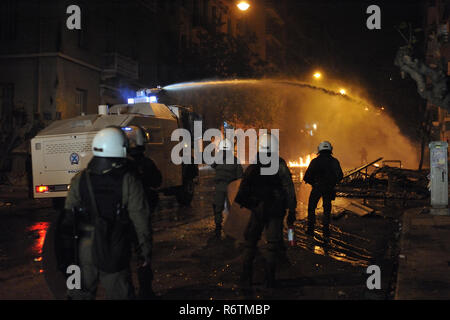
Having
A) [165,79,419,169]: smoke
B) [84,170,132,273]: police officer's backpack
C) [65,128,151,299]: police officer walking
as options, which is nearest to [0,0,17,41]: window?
[165,79,419,169]: smoke

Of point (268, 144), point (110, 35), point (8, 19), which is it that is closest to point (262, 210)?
point (268, 144)

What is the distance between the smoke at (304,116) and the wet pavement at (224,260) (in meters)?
16.2

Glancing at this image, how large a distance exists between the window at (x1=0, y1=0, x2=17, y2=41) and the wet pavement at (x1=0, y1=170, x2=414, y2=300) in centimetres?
1455

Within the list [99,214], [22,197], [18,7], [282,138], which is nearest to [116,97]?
[18,7]

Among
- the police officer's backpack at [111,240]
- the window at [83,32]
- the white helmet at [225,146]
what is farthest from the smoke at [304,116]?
the police officer's backpack at [111,240]

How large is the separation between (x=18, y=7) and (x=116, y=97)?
7334 mm

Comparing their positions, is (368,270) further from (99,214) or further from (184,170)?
Answer: (184,170)

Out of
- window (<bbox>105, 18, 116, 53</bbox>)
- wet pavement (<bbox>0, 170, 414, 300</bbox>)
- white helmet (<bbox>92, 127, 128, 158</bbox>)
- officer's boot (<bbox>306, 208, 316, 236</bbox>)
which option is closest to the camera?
white helmet (<bbox>92, 127, 128, 158</bbox>)

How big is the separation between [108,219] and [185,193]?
10.1 meters

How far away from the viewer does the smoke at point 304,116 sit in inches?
1405

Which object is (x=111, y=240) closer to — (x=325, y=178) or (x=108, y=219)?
(x=108, y=219)

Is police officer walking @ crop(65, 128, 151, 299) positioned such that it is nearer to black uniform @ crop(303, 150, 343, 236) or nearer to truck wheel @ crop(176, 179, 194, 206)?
black uniform @ crop(303, 150, 343, 236)

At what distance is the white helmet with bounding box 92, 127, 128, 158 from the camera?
425cm

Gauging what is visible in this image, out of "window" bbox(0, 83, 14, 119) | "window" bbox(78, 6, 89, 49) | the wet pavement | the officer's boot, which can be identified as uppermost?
"window" bbox(78, 6, 89, 49)
